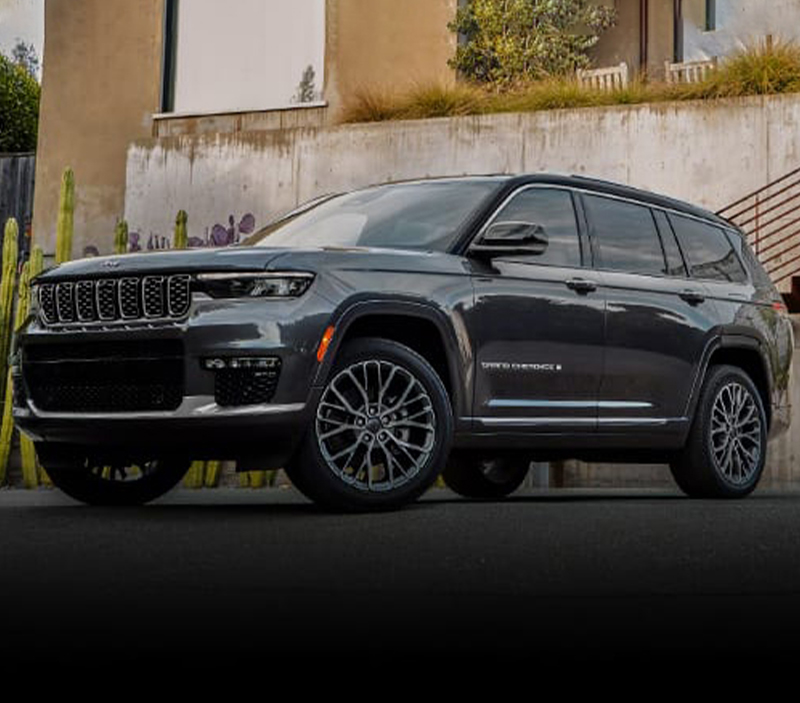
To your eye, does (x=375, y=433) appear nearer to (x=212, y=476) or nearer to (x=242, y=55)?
(x=212, y=476)

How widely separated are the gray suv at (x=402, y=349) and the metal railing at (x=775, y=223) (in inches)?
280

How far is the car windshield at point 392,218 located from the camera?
295 inches

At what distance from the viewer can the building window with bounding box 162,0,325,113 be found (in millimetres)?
20016

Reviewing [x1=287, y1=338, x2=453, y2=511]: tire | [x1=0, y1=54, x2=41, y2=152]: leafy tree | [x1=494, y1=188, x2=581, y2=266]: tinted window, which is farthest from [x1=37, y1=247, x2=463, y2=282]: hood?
[x1=0, y1=54, x2=41, y2=152]: leafy tree

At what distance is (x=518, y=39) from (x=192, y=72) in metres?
4.65

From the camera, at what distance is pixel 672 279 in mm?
8680

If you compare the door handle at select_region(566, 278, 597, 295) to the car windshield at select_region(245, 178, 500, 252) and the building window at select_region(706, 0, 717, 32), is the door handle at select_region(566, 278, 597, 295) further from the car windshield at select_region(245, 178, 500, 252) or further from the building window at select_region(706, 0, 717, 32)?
the building window at select_region(706, 0, 717, 32)

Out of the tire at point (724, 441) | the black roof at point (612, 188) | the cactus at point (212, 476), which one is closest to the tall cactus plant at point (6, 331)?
the cactus at point (212, 476)

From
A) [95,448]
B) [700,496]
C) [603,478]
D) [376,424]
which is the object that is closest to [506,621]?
[376,424]

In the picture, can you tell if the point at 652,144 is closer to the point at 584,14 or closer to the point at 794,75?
the point at 794,75

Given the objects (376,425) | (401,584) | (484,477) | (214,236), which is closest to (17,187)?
(214,236)

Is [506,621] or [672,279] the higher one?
[672,279]

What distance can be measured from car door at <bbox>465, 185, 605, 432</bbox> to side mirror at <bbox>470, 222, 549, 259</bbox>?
0.03m

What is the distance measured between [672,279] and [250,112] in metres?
12.4
